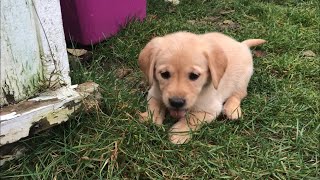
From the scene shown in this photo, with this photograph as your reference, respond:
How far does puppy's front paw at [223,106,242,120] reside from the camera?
297 cm

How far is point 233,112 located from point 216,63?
1.26ft

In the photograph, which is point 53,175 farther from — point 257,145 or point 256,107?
point 256,107

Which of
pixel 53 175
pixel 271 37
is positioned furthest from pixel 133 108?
pixel 271 37

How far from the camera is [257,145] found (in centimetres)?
272

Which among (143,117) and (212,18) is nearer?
(143,117)

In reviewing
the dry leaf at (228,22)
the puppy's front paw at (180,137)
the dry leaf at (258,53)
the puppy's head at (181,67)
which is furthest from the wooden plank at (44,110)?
the dry leaf at (228,22)

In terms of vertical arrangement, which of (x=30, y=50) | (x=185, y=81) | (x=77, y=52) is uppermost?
(x=30, y=50)

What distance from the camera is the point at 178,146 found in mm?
2596

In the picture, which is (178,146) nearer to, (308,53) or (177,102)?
(177,102)

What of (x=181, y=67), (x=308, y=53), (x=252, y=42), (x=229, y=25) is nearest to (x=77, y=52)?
(x=181, y=67)

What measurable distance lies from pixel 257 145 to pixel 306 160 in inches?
11.3

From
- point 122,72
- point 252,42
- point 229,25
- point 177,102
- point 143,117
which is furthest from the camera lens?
point 229,25

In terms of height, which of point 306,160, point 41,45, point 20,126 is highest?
point 41,45

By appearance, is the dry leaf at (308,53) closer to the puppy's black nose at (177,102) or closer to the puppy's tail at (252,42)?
the puppy's tail at (252,42)
